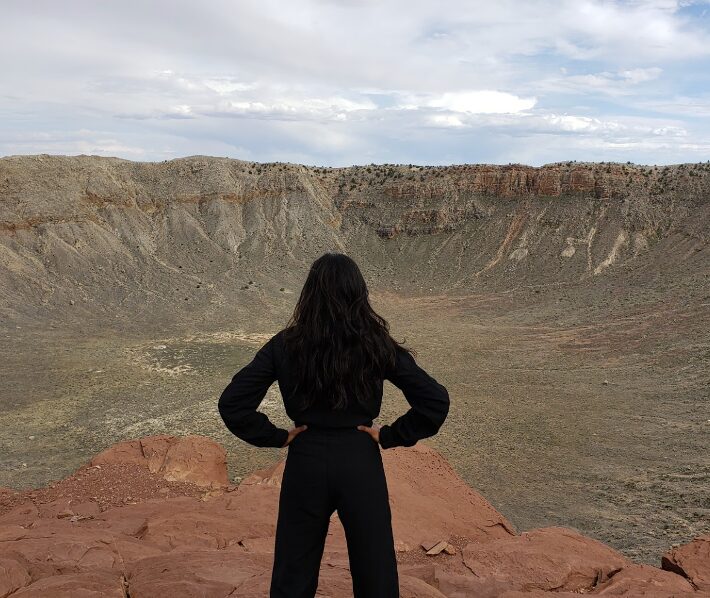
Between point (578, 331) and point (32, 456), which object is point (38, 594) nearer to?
point (32, 456)

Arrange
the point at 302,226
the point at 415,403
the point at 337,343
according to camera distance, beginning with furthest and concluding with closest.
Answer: the point at 302,226 → the point at 415,403 → the point at 337,343

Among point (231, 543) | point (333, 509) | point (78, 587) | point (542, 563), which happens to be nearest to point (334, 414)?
point (333, 509)

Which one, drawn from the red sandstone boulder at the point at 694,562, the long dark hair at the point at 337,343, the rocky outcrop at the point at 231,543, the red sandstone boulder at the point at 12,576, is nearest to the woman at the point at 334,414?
the long dark hair at the point at 337,343

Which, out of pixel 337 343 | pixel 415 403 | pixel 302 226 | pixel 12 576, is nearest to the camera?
pixel 337 343

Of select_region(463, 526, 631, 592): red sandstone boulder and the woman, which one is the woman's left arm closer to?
the woman

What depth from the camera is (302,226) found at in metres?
43.2

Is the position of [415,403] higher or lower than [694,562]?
higher

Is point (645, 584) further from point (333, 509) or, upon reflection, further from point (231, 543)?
point (231, 543)

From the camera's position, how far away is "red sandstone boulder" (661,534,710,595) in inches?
227

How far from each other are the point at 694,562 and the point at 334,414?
507 cm

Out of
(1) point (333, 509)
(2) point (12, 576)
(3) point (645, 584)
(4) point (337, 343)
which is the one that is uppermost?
(4) point (337, 343)

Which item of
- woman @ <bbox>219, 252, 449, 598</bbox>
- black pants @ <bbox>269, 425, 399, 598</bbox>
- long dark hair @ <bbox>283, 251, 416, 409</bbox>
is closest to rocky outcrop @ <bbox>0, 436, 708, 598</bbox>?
black pants @ <bbox>269, 425, 399, 598</bbox>

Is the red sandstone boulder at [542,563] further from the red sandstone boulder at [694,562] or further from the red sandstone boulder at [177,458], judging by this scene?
the red sandstone boulder at [177,458]

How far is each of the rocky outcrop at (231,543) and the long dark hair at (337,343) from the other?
2.12m
